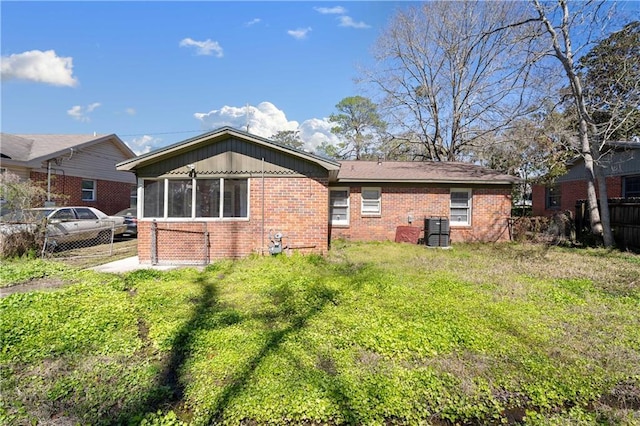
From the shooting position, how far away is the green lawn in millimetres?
3113

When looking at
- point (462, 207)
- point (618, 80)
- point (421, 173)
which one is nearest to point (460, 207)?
point (462, 207)

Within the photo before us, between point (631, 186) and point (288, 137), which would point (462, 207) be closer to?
point (631, 186)

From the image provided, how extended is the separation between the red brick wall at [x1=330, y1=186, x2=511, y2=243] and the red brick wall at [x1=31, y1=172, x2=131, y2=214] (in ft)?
41.3

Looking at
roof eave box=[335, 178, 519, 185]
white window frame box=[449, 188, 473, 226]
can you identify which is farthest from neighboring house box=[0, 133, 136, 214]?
white window frame box=[449, 188, 473, 226]

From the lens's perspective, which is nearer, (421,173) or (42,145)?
(421,173)

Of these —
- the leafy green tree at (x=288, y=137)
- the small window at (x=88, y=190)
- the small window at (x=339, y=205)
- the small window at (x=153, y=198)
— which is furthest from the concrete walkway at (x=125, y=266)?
the leafy green tree at (x=288, y=137)

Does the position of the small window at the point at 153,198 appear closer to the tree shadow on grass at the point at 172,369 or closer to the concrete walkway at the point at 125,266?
the concrete walkway at the point at 125,266

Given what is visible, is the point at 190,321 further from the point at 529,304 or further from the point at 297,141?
the point at 297,141

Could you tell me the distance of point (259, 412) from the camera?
9.91 feet

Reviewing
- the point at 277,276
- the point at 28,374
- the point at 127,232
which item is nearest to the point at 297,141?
the point at 127,232

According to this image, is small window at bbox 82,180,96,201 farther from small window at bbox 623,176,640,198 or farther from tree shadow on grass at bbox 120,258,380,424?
small window at bbox 623,176,640,198

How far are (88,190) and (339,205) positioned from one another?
1407 centimetres

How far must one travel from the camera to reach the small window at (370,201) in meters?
13.8

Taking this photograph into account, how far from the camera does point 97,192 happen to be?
1844cm
